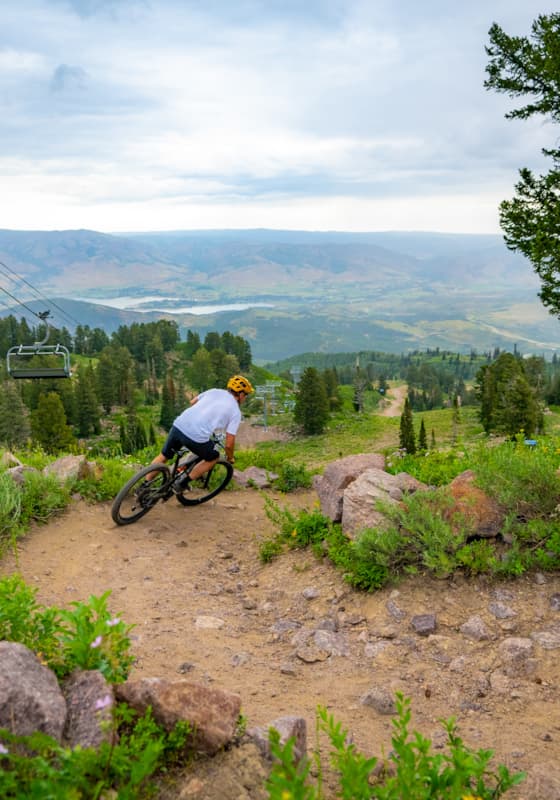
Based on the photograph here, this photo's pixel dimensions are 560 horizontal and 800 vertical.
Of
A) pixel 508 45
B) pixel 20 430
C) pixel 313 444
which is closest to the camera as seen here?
pixel 508 45

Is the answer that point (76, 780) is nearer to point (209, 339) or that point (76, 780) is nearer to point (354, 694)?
point (354, 694)

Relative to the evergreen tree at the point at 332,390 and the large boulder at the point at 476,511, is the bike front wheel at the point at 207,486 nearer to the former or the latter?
the large boulder at the point at 476,511

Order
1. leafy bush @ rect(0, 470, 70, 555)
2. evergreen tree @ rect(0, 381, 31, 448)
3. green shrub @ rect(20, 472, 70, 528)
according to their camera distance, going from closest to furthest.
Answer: leafy bush @ rect(0, 470, 70, 555) < green shrub @ rect(20, 472, 70, 528) < evergreen tree @ rect(0, 381, 31, 448)

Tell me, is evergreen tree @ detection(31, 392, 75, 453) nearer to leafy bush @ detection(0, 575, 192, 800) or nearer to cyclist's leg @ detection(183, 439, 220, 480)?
cyclist's leg @ detection(183, 439, 220, 480)

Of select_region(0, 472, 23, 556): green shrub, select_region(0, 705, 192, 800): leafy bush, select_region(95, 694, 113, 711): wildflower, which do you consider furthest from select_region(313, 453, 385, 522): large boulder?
select_region(0, 705, 192, 800): leafy bush

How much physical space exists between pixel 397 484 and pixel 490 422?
101 m

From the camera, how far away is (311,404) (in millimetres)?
127188

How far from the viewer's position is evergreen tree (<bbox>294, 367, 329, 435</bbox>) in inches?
4951

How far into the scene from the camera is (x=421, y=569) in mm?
7383

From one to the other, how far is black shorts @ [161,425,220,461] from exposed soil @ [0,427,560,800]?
1.35m

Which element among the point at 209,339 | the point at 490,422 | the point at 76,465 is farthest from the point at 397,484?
the point at 209,339

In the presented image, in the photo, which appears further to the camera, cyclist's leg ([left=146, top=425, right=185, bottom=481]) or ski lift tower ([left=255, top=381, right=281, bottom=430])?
ski lift tower ([left=255, top=381, right=281, bottom=430])

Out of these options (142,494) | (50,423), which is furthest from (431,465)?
(50,423)

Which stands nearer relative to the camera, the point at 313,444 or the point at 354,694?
the point at 354,694
